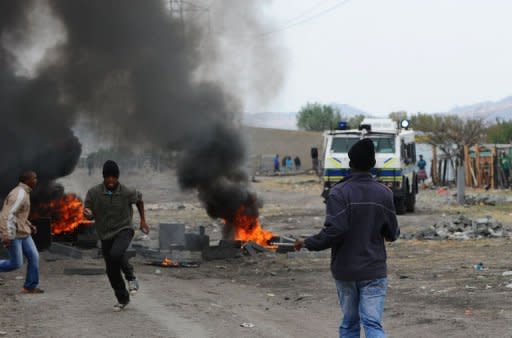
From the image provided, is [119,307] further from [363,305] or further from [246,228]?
[246,228]

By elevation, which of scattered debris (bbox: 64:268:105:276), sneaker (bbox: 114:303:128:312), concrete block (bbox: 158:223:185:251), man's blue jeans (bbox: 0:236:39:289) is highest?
man's blue jeans (bbox: 0:236:39:289)

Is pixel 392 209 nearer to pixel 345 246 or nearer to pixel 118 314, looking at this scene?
pixel 345 246

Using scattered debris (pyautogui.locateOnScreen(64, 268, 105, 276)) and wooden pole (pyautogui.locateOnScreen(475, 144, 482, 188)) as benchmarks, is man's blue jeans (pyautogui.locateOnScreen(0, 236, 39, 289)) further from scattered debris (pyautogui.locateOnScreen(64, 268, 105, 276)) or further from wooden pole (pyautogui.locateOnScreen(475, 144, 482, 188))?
wooden pole (pyautogui.locateOnScreen(475, 144, 482, 188))

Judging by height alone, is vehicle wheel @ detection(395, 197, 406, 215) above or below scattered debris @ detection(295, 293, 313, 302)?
above

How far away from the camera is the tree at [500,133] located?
5538cm

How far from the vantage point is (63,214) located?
688 inches

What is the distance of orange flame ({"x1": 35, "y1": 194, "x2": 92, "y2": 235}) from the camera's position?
56.5 ft

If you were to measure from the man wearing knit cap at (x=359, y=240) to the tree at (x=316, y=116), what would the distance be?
8691 centimetres

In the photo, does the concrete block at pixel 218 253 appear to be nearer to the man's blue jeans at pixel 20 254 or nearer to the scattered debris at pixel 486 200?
the man's blue jeans at pixel 20 254

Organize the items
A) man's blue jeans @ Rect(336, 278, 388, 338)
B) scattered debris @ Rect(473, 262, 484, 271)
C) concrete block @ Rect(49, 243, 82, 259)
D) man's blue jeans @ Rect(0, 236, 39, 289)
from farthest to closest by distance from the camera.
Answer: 1. concrete block @ Rect(49, 243, 82, 259)
2. scattered debris @ Rect(473, 262, 484, 271)
3. man's blue jeans @ Rect(0, 236, 39, 289)
4. man's blue jeans @ Rect(336, 278, 388, 338)

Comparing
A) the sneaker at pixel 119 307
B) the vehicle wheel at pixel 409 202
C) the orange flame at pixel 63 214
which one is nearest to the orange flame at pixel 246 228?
the orange flame at pixel 63 214

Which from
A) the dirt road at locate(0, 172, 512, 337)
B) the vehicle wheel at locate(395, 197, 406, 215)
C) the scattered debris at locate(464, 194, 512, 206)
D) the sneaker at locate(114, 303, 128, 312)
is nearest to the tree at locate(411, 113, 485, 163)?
the scattered debris at locate(464, 194, 512, 206)

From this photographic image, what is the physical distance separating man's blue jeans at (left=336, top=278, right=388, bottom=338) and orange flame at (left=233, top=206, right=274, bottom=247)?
10.8m

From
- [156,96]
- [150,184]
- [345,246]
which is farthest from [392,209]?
[150,184]
